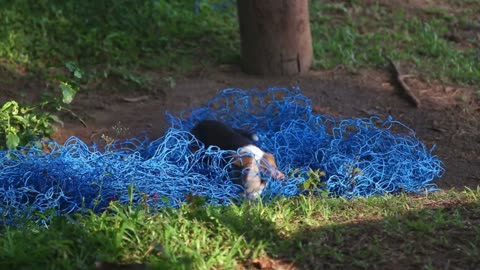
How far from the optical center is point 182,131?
619 centimetres

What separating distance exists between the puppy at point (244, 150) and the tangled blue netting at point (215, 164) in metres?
0.09

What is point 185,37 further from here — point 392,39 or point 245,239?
point 245,239

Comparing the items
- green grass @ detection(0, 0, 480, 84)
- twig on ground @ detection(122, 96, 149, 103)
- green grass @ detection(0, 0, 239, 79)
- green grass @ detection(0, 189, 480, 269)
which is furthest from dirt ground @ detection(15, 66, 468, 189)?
green grass @ detection(0, 189, 480, 269)

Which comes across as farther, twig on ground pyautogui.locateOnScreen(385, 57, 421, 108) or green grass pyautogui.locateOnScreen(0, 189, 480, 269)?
twig on ground pyautogui.locateOnScreen(385, 57, 421, 108)

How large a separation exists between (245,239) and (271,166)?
5.61ft

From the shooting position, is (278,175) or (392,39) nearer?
(278,175)

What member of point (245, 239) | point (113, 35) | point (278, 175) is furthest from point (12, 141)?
point (113, 35)

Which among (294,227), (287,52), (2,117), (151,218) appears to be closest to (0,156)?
(2,117)

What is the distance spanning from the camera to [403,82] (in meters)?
7.65

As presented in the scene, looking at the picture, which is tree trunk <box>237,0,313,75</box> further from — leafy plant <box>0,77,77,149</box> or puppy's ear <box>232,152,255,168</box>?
puppy's ear <box>232,152,255,168</box>

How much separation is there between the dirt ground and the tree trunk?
5.1 inches

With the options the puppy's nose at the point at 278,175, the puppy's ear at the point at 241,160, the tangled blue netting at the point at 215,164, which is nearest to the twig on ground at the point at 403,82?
the tangled blue netting at the point at 215,164

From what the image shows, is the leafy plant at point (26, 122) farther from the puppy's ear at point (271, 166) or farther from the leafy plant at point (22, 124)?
Answer: the puppy's ear at point (271, 166)

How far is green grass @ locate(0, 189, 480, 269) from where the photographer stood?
370 cm
